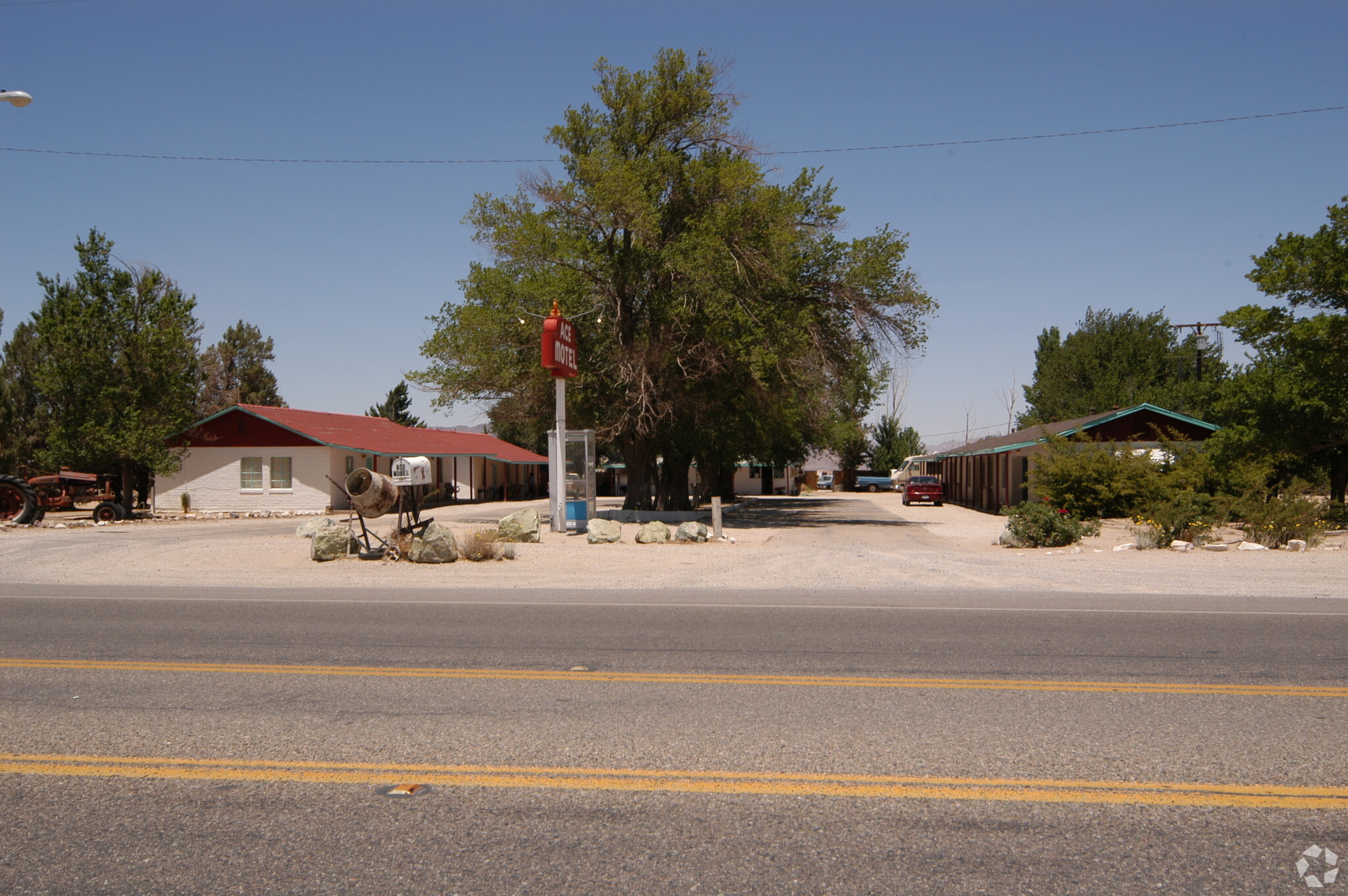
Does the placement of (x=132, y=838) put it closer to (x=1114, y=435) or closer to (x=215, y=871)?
(x=215, y=871)

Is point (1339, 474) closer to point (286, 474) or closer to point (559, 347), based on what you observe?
point (559, 347)

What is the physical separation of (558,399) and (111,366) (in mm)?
17787

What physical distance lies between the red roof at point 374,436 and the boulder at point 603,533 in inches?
805

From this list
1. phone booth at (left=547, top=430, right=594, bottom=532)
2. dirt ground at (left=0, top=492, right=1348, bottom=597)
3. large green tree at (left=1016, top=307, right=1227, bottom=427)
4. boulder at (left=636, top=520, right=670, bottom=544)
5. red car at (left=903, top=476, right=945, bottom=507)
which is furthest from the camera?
large green tree at (left=1016, top=307, right=1227, bottom=427)

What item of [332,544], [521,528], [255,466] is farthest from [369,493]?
[255,466]

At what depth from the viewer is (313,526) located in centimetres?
2059

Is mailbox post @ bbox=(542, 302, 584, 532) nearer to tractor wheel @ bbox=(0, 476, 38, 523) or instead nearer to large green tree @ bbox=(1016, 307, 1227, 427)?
tractor wheel @ bbox=(0, 476, 38, 523)

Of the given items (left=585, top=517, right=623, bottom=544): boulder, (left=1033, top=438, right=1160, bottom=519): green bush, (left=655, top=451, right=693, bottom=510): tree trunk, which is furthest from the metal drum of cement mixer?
(left=655, top=451, right=693, bottom=510): tree trunk

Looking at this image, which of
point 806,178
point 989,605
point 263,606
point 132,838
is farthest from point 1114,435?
point 132,838

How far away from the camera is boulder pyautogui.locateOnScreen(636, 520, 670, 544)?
21.2 metres

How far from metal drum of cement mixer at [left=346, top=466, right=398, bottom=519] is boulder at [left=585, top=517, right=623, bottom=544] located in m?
5.19

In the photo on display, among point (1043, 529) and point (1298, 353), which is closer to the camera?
point (1043, 529)

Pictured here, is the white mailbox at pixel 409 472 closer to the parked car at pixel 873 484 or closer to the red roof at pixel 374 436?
the red roof at pixel 374 436

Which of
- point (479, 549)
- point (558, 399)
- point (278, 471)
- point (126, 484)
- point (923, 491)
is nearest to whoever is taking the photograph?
point (479, 549)
